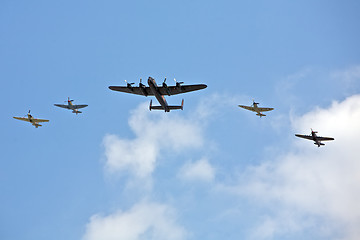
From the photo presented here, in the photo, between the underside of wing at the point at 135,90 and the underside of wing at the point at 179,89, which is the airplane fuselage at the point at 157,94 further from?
the underside of wing at the point at 135,90

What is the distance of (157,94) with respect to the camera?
71875 mm

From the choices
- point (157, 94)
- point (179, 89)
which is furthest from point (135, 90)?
point (179, 89)

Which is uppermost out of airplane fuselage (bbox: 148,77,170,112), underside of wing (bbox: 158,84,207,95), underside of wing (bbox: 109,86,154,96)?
underside of wing (bbox: 109,86,154,96)

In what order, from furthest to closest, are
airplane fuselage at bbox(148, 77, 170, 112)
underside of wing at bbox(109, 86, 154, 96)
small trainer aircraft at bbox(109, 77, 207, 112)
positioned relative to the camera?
underside of wing at bbox(109, 86, 154, 96) → small trainer aircraft at bbox(109, 77, 207, 112) → airplane fuselage at bbox(148, 77, 170, 112)

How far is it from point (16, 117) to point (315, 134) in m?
73.5

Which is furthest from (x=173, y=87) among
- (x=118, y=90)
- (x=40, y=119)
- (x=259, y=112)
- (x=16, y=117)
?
(x=16, y=117)

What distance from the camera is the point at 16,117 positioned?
3649 inches

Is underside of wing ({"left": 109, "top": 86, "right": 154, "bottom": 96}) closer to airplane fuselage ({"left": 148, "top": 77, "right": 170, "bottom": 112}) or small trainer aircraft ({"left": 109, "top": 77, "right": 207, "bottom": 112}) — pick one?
small trainer aircraft ({"left": 109, "top": 77, "right": 207, "bottom": 112})

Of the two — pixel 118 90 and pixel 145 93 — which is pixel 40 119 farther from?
pixel 145 93

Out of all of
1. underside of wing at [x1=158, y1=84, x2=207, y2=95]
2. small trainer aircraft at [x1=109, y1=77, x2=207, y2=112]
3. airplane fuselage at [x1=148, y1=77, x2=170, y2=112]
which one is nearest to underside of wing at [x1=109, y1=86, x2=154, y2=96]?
small trainer aircraft at [x1=109, y1=77, x2=207, y2=112]

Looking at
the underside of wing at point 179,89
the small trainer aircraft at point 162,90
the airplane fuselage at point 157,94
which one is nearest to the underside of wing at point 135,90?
the small trainer aircraft at point 162,90

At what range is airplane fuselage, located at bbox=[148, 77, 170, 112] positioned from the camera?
227 ft

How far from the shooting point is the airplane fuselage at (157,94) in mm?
69125

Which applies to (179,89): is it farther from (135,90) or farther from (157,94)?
(135,90)
